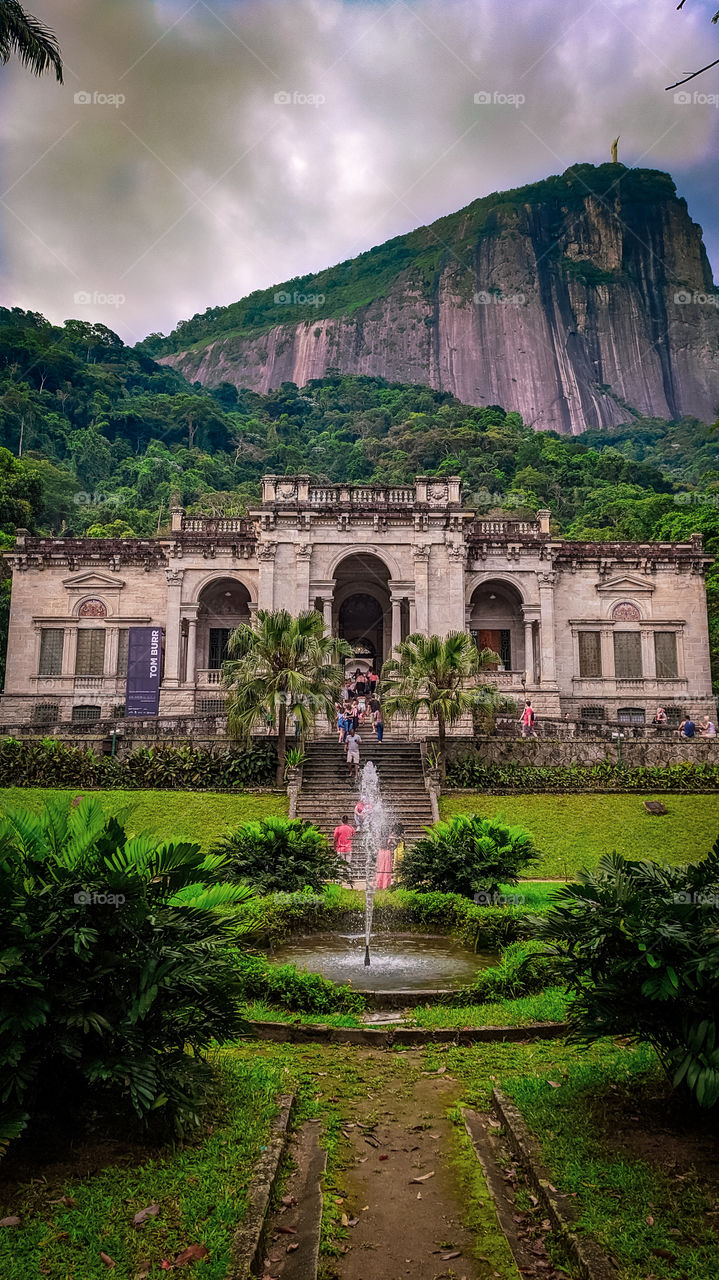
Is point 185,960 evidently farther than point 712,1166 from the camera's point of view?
Yes

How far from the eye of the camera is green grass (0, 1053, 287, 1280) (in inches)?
139

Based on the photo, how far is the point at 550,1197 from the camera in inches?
163

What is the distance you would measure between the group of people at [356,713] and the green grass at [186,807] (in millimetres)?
2434

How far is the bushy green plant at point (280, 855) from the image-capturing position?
12242 mm

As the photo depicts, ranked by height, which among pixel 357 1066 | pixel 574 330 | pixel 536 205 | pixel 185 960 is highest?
pixel 536 205

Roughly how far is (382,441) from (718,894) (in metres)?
76.3

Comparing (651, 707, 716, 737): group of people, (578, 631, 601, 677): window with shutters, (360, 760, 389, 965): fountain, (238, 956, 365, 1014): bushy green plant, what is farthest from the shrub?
(578, 631, 601, 677): window with shutters

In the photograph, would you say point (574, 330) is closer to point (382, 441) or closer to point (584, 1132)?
point (382, 441)

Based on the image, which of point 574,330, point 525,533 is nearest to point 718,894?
point 525,533

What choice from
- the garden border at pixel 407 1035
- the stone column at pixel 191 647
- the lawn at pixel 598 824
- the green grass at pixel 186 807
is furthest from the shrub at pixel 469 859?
the stone column at pixel 191 647

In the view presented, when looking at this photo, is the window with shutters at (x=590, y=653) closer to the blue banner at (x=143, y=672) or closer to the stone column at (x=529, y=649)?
the stone column at (x=529, y=649)

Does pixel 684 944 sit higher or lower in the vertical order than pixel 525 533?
lower

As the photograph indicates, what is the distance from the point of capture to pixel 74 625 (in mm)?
32156

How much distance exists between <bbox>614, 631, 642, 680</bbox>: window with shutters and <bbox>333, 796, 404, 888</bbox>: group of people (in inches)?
638
